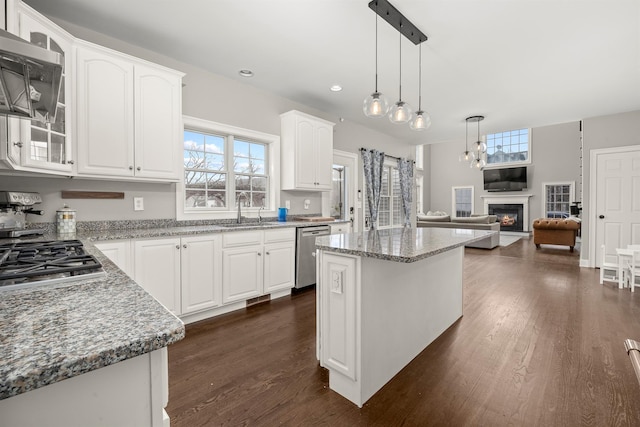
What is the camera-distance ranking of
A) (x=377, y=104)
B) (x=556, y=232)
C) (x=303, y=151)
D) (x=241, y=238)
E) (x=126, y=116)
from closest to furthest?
(x=377, y=104) → (x=126, y=116) → (x=241, y=238) → (x=303, y=151) → (x=556, y=232)

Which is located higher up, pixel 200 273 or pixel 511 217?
pixel 511 217

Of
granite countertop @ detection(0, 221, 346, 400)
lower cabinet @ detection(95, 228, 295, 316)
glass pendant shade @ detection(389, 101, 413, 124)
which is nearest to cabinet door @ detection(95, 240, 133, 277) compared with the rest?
lower cabinet @ detection(95, 228, 295, 316)

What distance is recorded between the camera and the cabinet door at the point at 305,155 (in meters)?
3.97

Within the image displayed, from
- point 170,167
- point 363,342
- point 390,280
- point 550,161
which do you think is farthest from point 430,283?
point 550,161

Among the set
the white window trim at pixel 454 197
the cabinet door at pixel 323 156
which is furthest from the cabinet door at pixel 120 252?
the white window trim at pixel 454 197

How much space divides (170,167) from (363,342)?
7.63 feet

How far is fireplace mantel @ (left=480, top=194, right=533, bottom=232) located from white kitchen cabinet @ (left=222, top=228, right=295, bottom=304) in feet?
35.5

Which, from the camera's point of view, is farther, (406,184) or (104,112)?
(406,184)

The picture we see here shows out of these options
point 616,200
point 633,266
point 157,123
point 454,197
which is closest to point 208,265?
point 157,123

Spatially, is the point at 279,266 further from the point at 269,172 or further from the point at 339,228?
the point at 269,172

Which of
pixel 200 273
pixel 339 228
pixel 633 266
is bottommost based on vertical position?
pixel 633 266

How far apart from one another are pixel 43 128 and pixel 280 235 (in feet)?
7.15

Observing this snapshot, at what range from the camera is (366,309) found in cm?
172

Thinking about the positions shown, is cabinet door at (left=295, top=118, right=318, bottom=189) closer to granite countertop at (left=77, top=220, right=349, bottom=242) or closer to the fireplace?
granite countertop at (left=77, top=220, right=349, bottom=242)
